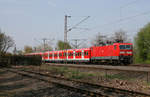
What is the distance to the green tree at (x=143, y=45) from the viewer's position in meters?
43.5

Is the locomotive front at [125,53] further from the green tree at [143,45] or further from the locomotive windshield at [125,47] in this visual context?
the green tree at [143,45]

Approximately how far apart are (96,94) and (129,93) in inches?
64.7

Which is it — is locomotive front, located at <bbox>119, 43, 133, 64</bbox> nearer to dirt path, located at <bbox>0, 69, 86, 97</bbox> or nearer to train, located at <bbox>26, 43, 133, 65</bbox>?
train, located at <bbox>26, 43, 133, 65</bbox>

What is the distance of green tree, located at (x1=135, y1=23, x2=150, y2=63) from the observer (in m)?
43.5

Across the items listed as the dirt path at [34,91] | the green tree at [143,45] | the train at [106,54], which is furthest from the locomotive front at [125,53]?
the green tree at [143,45]

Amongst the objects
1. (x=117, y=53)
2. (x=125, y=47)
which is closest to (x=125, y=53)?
(x=125, y=47)

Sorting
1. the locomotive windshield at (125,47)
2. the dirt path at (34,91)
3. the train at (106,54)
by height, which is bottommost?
the dirt path at (34,91)

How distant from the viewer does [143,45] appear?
45.6 meters

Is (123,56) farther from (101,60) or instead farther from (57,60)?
(57,60)

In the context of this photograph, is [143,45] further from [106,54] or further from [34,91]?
[34,91]

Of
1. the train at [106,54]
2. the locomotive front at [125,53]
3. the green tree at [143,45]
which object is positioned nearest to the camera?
the locomotive front at [125,53]

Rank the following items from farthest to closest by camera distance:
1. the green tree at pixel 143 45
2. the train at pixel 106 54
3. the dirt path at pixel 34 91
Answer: the green tree at pixel 143 45
the train at pixel 106 54
the dirt path at pixel 34 91

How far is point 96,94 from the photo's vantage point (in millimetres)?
8227

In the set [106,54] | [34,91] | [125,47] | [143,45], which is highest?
[143,45]
